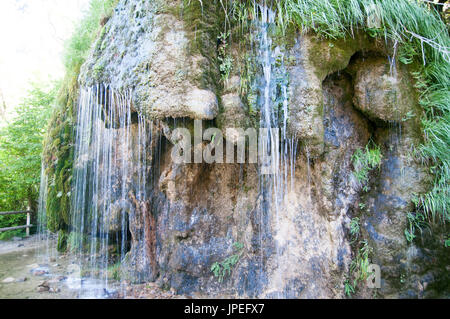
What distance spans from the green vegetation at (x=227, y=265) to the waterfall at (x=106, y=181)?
1434 millimetres

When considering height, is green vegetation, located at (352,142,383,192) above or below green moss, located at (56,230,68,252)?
above

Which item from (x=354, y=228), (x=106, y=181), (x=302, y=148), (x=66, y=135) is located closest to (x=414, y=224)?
(x=354, y=228)

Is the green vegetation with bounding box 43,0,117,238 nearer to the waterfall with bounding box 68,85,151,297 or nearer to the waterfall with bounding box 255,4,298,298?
the waterfall with bounding box 68,85,151,297

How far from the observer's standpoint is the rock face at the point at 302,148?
359cm

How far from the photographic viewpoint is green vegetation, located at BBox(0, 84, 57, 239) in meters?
8.78

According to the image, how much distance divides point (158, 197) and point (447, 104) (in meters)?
4.73

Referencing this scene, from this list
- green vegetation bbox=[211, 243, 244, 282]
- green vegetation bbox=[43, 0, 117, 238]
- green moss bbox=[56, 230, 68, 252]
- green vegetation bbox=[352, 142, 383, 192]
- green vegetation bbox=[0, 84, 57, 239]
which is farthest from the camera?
green vegetation bbox=[0, 84, 57, 239]

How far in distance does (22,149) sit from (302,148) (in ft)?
31.1

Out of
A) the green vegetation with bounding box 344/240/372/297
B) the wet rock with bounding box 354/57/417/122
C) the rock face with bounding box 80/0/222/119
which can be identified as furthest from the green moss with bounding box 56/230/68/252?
the wet rock with bounding box 354/57/417/122

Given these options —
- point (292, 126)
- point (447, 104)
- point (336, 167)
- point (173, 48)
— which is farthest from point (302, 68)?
point (447, 104)

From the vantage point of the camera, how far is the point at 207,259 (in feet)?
14.6

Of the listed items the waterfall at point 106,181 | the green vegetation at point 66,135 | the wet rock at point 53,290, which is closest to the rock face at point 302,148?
the waterfall at point 106,181

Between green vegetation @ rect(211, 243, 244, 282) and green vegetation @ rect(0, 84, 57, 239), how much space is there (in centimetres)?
758

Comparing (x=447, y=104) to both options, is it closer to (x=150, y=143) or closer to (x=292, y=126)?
Answer: (x=292, y=126)
